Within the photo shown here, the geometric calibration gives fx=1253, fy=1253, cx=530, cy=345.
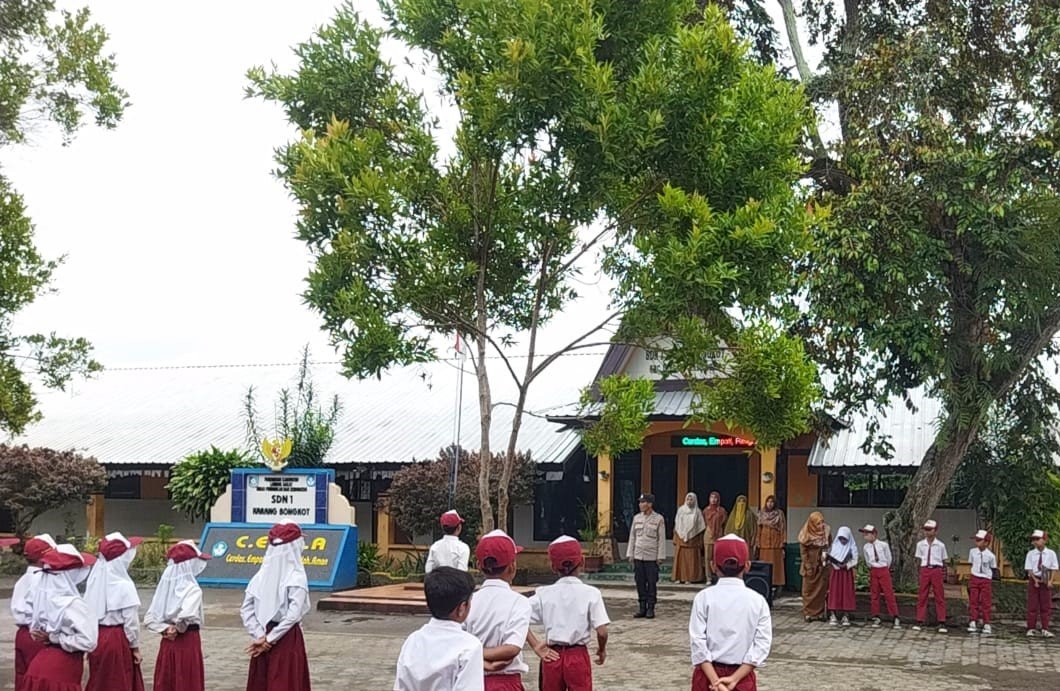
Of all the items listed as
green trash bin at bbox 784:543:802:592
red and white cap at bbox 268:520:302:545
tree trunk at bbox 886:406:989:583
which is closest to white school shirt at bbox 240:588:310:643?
red and white cap at bbox 268:520:302:545

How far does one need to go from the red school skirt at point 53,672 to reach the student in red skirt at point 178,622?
127 centimetres

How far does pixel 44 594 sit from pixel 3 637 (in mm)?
8052

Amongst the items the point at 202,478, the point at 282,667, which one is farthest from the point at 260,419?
the point at 282,667

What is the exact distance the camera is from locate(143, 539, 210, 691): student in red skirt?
9719 mm

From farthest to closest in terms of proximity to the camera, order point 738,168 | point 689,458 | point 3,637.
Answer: point 689,458 < point 3,637 < point 738,168

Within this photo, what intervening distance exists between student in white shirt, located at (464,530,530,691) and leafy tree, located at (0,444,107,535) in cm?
2002

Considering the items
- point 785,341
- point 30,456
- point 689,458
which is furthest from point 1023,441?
point 30,456

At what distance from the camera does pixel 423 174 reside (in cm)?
1355

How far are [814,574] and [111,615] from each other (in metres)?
11.4

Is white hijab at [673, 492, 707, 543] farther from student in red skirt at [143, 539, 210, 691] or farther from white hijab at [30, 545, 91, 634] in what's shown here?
white hijab at [30, 545, 91, 634]

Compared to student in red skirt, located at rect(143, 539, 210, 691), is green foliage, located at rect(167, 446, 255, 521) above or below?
above

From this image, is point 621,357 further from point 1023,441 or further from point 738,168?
point 738,168

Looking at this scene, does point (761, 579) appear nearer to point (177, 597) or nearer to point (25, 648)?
point (177, 597)

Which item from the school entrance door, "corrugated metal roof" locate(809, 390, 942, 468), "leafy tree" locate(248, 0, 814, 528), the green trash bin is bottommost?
the green trash bin
